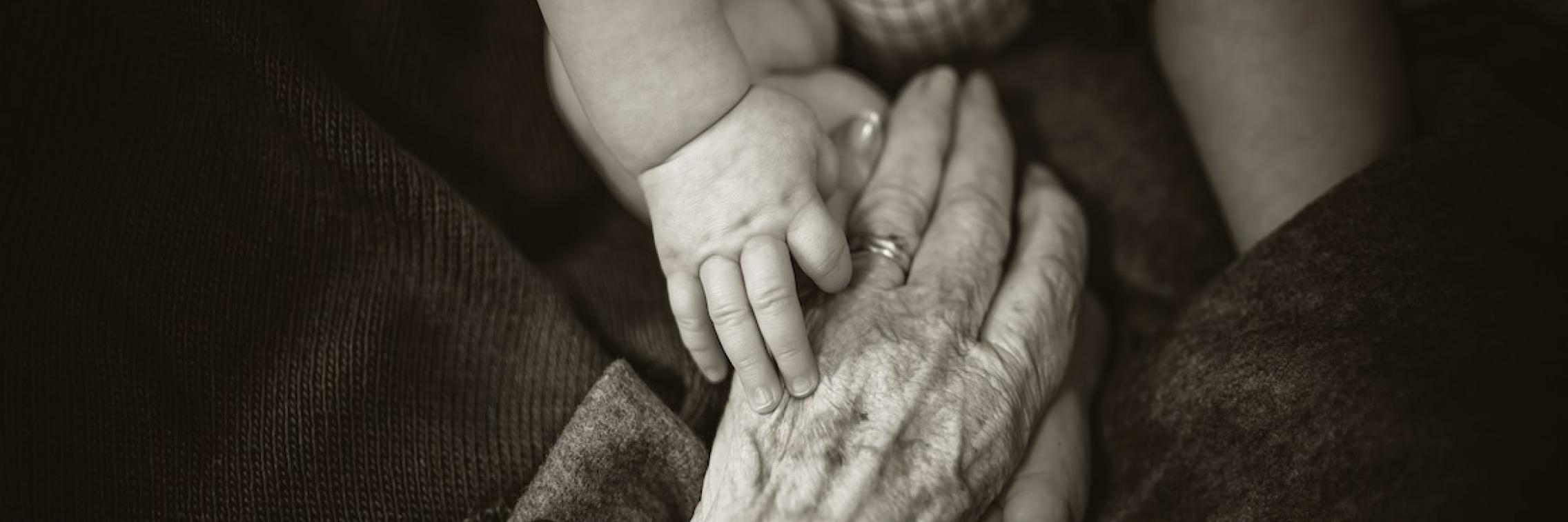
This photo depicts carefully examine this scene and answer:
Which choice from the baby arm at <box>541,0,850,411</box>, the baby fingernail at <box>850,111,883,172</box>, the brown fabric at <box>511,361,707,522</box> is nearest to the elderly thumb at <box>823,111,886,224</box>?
the baby fingernail at <box>850,111,883,172</box>

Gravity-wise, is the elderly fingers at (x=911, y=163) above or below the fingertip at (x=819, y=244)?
below

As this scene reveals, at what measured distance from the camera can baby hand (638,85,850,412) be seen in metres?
0.57

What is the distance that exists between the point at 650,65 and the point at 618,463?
28cm

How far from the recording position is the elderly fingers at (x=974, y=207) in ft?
2.25

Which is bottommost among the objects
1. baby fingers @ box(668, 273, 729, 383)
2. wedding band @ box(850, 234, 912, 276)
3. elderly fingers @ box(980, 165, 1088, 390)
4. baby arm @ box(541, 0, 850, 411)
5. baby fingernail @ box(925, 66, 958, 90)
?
elderly fingers @ box(980, 165, 1088, 390)

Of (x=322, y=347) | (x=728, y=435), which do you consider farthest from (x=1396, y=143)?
(x=322, y=347)

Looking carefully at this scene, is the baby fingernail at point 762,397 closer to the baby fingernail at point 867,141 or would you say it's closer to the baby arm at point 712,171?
the baby arm at point 712,171

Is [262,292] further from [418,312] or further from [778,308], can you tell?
[778,308]

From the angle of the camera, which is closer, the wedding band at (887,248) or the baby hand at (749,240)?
the baby hand at (749,240)

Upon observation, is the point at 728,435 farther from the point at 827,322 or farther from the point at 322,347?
the point at 322,347

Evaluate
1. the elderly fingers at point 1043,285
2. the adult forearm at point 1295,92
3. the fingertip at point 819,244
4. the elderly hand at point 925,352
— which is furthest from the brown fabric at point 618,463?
the adult forearm at point 1295,92

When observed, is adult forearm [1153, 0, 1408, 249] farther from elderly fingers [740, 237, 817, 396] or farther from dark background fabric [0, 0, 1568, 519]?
elderly fingers [740, 237, 817, 396]

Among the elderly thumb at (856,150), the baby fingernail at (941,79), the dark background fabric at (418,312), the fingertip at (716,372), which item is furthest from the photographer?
the baby fingernail at (941,79)

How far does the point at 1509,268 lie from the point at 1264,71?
246mm
